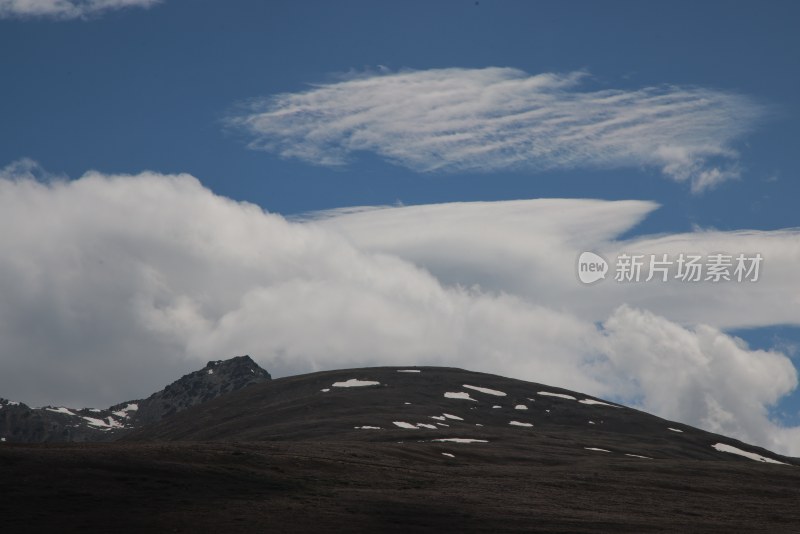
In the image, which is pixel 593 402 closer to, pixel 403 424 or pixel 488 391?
pixel 488 391

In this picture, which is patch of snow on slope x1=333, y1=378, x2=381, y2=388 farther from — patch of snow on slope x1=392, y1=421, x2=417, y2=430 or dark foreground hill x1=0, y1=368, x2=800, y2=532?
patch of snow on slope x1=392, y1=421, x2=417, y2=430

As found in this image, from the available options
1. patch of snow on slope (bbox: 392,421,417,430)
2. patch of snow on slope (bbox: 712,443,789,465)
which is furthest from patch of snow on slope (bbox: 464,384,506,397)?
patch of snow on slope (bbox: 392,421,417,430)

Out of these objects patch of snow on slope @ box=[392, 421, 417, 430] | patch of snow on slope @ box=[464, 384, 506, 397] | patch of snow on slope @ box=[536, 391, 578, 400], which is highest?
patch of snow on slope @ box=[536, 391, 578, 400]

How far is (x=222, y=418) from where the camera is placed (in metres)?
135

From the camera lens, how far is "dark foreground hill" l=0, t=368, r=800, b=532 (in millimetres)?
43281

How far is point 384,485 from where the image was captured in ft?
183

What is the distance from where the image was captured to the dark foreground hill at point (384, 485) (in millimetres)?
43281

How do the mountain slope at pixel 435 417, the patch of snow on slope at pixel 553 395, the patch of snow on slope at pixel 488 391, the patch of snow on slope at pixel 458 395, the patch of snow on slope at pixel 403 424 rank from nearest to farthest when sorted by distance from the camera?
the mountain slope at pixel 435 417
the patch of snow on slope at pixel 403 424
the patch of snow on slope at pixel 458 395
the patch of snow on slope at pixel 488 391
the patch of snow on slope at pixel 553 395

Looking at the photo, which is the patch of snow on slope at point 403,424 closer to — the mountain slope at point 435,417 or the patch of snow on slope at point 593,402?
the mountain slope at point 435,417

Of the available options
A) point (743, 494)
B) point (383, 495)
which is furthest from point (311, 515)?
point (743, 494)

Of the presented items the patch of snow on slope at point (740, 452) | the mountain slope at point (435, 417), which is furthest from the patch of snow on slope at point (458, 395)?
the patch of snow on slope at point (740, 452)

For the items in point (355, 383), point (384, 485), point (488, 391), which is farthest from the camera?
point (355, 383)

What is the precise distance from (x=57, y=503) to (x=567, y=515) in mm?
25036

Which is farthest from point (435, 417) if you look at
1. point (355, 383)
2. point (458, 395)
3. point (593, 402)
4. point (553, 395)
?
point (593, 402)
